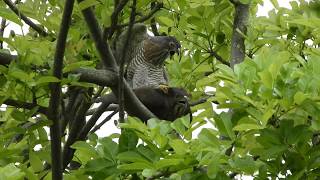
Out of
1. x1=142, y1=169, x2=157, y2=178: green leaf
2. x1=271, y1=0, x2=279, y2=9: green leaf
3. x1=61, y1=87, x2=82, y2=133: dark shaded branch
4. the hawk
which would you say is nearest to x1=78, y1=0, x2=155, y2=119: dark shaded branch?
x1=61, y1=87, x2=82, y2=133: dark shaded branch

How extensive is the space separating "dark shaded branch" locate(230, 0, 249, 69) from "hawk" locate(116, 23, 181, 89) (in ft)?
3.70

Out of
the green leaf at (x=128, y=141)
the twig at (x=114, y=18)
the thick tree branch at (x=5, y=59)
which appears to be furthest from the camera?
the twig at (x=114, y=18)

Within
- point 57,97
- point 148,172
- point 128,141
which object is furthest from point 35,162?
point 148,172

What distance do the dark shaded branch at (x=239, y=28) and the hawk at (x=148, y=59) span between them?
1.13 meters

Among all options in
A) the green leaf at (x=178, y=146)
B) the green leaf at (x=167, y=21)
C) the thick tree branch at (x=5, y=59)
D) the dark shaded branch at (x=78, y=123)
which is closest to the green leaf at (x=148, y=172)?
the green leaf at (x=178, y=146)

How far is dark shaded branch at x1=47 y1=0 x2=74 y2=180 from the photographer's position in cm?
269

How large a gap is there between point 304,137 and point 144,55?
3.27 metres

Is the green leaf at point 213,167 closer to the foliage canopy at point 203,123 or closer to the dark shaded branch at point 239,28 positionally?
the foliage canopy at point 203,123

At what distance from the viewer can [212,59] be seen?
4.34 metres

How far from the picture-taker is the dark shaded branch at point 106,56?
120 inches

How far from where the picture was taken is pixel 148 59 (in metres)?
5.75

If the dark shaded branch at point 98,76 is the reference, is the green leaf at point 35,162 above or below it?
below

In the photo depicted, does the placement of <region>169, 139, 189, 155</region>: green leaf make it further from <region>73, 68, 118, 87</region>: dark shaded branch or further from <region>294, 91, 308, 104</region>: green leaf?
<region>73, 68, 118, 87</region>: dark shaded branch

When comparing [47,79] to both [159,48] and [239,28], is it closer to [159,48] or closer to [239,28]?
[239,28]
